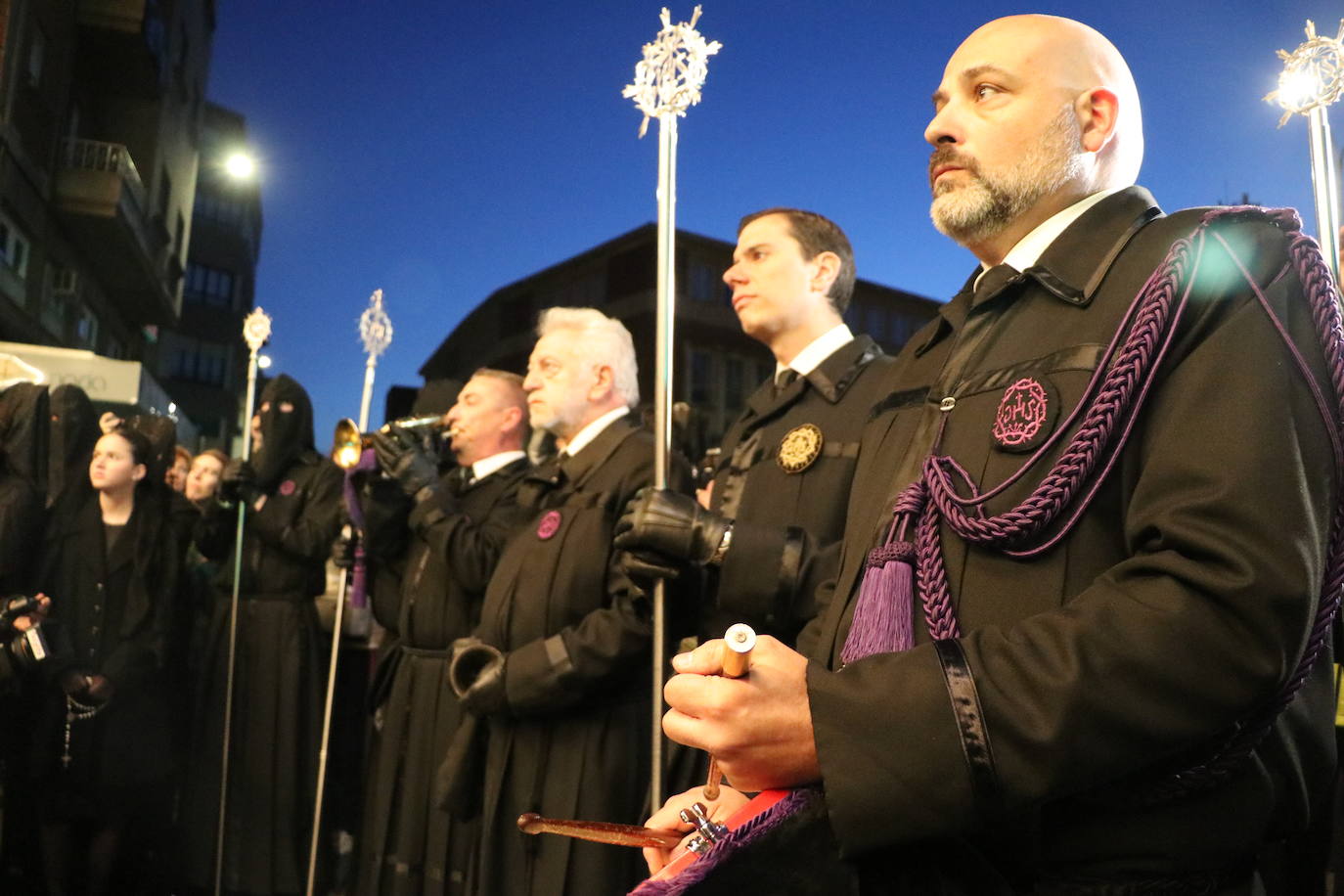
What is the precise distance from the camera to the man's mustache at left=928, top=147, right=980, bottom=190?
1562mm

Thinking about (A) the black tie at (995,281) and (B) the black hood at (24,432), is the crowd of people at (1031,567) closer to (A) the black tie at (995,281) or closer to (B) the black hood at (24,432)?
(A) the black tie at (995,281)

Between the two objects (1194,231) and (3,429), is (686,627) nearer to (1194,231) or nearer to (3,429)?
(1194,231)

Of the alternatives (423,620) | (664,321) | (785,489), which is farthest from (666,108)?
(423,620)

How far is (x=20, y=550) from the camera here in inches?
155

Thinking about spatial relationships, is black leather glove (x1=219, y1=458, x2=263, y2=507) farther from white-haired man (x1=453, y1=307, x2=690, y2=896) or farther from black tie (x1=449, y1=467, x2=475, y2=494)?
white-haired man (x1=453, y1=307, x2=690, y2=896)

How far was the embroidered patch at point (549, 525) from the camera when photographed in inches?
138

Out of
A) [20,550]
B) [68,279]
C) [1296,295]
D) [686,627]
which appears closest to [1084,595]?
[1296,295]

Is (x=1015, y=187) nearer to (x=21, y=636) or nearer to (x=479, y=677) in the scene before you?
(x=479, y=677)

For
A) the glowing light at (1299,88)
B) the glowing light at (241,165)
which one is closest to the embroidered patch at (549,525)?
the glowing light at (1299,88)

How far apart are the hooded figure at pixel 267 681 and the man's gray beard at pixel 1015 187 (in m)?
4.46

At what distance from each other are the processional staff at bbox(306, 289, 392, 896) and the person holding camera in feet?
2.31

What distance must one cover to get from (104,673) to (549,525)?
2.20 meters

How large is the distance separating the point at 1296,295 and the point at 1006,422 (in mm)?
342

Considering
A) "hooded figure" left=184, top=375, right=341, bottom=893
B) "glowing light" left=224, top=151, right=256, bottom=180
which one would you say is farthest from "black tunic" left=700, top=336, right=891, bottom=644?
"glowing light" left=224, top=151, right=256, bottom=180
